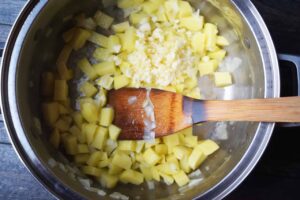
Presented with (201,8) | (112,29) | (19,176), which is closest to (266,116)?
(201,8)

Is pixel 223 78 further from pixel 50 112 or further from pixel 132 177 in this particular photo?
pixel 50 112

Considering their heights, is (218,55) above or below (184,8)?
below


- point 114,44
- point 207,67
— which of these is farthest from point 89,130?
point 207,67

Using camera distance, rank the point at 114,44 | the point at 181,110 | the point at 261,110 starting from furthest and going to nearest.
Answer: the point at 114,44, the point at 181,110, the point at 261,110

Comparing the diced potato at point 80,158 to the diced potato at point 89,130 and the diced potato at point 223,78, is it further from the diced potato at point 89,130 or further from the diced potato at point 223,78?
the diced potato at point 223,78

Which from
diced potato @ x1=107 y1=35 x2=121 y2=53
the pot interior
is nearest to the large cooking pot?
the pot interior

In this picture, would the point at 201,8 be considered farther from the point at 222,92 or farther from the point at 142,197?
the point at 142,197

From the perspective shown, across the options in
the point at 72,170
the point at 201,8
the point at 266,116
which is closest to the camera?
the point at 266,116
